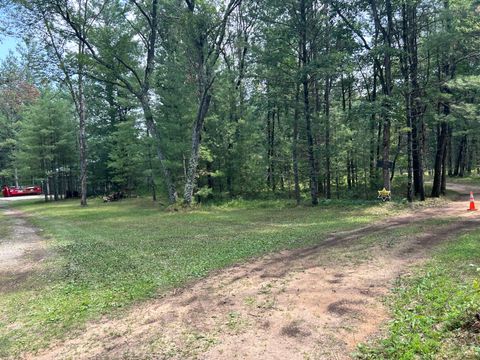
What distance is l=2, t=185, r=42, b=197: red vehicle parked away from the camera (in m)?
38.0

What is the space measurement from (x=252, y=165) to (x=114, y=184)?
16863 mm

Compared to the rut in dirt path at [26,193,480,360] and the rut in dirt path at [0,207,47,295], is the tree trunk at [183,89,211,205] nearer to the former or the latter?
the rut in dirt path at [0,207,47,295]

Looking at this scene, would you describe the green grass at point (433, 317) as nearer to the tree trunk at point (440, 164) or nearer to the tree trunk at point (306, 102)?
the tree trunk at point (306, 102)

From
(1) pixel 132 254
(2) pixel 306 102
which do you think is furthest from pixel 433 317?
(2) pixel 306 102

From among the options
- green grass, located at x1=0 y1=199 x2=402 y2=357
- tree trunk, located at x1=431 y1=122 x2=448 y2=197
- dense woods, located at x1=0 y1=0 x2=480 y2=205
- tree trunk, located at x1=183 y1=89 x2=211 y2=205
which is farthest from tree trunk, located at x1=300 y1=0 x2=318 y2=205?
tree trunk, located at x1=431 y1=122 x2=448 y2=197

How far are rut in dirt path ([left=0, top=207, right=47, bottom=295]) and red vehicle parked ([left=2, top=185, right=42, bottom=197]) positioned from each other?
29.6 meters

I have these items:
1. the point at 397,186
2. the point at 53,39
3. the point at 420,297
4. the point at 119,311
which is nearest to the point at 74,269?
the point at 119,311

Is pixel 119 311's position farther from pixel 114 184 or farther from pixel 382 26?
pixel 114 184

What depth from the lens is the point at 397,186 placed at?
2114 cm

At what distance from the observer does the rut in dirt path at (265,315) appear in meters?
3.48

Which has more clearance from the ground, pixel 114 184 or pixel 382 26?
pixel 382 26

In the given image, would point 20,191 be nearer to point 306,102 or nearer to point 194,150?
point 194,150

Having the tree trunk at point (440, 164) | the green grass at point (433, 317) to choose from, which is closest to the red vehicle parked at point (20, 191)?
the tree trunk at point (440, 164)

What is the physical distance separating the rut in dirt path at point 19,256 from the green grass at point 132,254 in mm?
301
